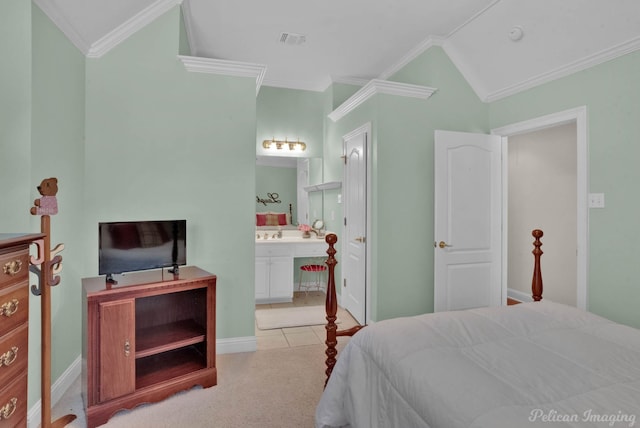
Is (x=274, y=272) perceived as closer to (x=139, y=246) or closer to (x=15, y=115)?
(x=139, y=246)

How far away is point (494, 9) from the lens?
9.38ft

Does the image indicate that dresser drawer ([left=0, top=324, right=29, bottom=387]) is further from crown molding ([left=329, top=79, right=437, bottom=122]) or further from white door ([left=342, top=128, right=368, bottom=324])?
crown molding ([left=329, top=79, right=437, bottom=122])

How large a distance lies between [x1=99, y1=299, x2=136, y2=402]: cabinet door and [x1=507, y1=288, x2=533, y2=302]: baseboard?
438 centimetres

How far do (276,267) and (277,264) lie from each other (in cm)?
4

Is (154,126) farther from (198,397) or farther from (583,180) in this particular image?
(583,180)

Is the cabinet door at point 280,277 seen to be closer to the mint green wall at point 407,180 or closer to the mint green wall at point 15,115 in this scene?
the mint green wall at point 407,180

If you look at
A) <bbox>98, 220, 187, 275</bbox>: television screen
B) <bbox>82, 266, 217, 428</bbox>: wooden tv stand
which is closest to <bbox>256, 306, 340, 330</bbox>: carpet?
<bbox>82, 266, 217, 428</bbox>: wooden tv stand

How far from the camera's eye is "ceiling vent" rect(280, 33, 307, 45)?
3.41 metres

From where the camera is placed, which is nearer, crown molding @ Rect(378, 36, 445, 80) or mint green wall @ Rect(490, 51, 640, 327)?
mint green wall @ Rect(490, 51, 640, 327)

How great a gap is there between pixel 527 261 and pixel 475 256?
1487 mm

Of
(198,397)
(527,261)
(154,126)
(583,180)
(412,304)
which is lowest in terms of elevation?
(198,397)

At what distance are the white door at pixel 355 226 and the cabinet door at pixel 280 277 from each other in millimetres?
675

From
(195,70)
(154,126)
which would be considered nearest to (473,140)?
(195,70)

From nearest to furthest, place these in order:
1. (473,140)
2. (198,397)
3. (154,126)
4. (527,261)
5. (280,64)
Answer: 1. (198,397)
2. (154,126)
3. (473,140)
4. (280,64)
5. (527,261)
